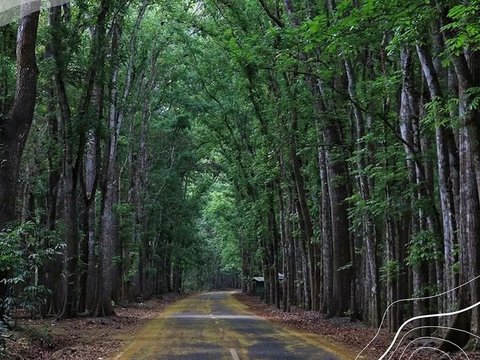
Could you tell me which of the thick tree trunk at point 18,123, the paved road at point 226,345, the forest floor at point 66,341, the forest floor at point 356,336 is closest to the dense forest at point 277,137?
the thick tree trunk at point 18,123

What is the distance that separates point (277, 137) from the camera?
75.7 feet

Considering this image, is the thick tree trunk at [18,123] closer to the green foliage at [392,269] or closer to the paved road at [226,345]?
the paved road at [226,345]

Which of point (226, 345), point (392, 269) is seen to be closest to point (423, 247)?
point (392, 269)

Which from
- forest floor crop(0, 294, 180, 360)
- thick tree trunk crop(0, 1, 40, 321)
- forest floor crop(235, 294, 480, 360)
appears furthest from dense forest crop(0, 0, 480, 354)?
forest floor crop(0, 294, 180, 360)

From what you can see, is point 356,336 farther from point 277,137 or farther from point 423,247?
point 277,137

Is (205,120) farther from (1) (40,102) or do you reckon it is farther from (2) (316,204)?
(1) (40,102)

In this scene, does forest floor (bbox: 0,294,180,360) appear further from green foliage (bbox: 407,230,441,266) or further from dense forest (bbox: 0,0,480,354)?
green foliage (bbox: 407,230,441,266)

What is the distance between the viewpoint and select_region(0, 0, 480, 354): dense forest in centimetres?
997

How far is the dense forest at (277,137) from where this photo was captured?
32.7 feet

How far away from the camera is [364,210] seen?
14.7 meters

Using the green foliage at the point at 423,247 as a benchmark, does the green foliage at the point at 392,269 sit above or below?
below

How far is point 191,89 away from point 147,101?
3399 millimetres

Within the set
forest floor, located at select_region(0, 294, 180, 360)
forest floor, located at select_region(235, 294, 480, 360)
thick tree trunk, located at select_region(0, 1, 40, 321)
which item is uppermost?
thick tree trunk, located at select_region(0, 1, 40, 321)

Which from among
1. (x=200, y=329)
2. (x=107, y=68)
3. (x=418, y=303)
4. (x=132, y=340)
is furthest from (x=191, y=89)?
(x=418, y=303)
